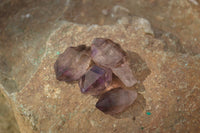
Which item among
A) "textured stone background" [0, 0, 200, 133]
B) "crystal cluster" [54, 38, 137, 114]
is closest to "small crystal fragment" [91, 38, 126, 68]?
"crystal cluster" [54, 38, 137, 114]

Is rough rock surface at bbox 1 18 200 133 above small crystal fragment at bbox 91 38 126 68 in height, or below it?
below

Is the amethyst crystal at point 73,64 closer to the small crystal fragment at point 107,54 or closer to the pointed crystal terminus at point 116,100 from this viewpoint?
the small crystal fragment at point 107,54

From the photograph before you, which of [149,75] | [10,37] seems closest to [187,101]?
[149,75]

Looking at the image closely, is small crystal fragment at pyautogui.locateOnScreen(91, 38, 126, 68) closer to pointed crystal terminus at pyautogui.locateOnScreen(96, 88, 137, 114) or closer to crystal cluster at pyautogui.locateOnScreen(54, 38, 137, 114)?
crystal cluster at pyautogui.locateOnScreen(54, 38, 137, 114)

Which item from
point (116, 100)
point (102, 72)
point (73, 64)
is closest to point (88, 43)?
point (73, 64)

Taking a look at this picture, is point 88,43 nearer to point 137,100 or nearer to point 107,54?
point 107,54

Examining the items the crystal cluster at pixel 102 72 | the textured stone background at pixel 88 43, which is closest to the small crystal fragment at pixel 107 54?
the crystal cluster at pixel 102 72
